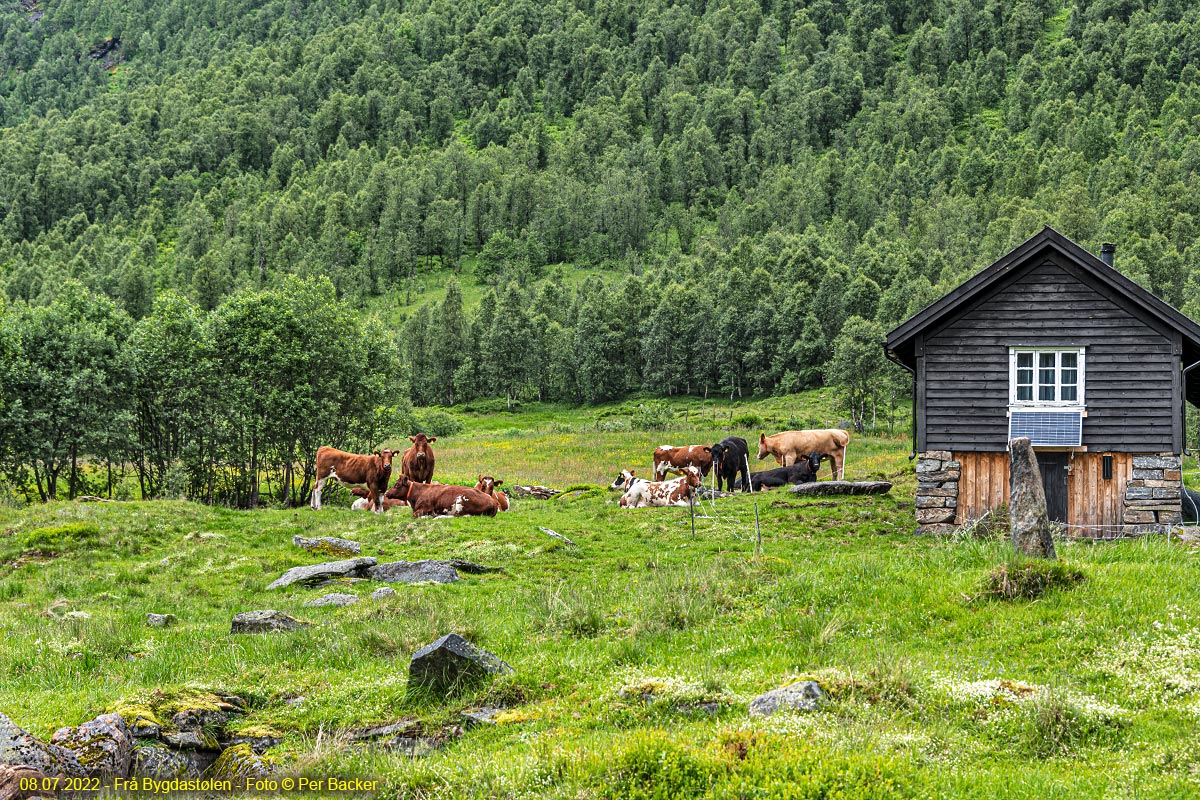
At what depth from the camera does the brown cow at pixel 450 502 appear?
101ft

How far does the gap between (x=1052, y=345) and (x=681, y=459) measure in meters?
17.4

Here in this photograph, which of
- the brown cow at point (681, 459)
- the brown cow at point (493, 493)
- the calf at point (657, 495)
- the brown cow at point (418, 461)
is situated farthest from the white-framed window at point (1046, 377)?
the brown cow at point (418, 461)

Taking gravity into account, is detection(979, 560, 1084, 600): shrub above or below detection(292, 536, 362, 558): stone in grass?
above

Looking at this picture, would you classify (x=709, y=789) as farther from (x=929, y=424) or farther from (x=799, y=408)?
(x=799, y=408)

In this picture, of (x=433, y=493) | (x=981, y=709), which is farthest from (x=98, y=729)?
(x=433, y=493)

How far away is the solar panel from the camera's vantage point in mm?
26969

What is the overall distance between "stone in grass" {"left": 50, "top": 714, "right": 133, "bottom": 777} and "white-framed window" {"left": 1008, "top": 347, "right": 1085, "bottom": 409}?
2466cm

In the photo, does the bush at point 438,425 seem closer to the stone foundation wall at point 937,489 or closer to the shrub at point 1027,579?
the stone foundation wall at point 937,489

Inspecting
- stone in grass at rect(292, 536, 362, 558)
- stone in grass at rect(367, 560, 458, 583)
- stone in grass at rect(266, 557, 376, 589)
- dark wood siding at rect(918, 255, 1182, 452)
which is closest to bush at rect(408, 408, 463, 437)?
stone in grass at rect(292, 536, 362, 558)

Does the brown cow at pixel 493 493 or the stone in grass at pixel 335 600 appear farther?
the brown cow at pixel 493 493

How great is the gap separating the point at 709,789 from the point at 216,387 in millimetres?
37513

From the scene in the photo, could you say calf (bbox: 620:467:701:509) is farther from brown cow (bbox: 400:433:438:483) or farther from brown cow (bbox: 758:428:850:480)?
brown cow (bbox: 758:428:850:480)

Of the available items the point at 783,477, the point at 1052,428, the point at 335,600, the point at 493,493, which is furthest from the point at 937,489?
the point at 335,600

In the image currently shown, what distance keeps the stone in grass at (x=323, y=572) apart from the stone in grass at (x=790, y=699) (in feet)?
41.2
